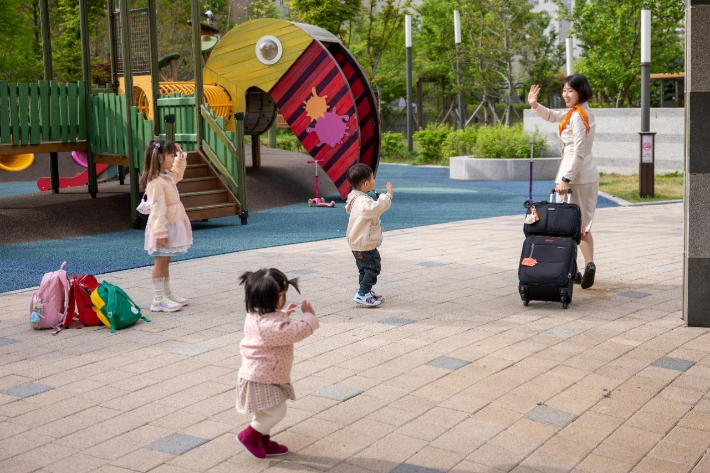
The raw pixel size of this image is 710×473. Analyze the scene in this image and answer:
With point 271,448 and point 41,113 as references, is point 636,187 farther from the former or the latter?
point 271,448

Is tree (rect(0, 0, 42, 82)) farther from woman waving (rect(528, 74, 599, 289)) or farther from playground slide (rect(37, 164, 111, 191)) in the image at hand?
woman waving (rect(528, 74, 599, 289))

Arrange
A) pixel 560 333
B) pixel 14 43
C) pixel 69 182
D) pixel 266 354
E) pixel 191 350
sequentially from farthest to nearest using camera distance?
pixel 14 43
pixel 69 182
pixel 560 333
pixel 191 350
pixel 266 354

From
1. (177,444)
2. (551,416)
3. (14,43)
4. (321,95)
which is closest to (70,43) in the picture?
(14,43)

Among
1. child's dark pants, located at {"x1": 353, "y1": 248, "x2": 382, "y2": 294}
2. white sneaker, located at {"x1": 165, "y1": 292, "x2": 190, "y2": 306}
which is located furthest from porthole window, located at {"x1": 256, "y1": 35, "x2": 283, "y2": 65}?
child's dark pants, located at {"x1": 353, "y1": 248, "x2": 382, "y2": 294}

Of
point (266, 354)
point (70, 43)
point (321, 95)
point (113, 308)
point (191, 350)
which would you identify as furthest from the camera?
point (70, 43)

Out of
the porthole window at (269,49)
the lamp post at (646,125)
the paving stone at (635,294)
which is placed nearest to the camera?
the paving stone at (635,294)

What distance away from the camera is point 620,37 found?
24156 mm

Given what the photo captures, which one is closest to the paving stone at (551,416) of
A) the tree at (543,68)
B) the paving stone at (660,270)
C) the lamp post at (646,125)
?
the paving stone at (660,270)

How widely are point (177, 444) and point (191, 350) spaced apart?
5.76 feet

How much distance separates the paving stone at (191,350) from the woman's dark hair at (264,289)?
2.03 metres

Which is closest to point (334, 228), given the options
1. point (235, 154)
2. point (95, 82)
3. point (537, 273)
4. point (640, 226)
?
point (235, 154)

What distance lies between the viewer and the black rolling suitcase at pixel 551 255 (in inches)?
274

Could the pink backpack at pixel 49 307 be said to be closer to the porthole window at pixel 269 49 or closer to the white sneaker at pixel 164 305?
the white sneaker at pixel 164 305

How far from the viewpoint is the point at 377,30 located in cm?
3672
